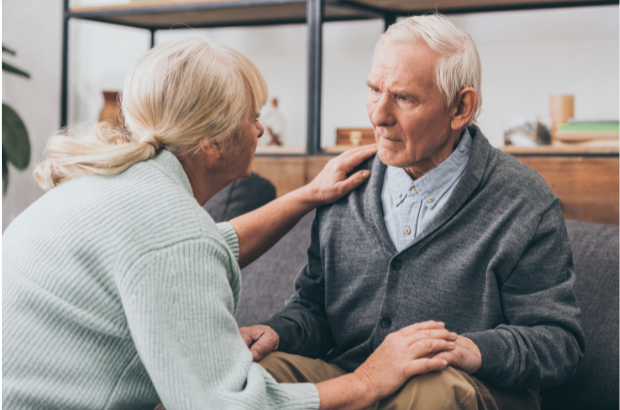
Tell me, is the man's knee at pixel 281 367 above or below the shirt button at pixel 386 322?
below

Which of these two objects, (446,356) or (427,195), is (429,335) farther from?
(427,195)

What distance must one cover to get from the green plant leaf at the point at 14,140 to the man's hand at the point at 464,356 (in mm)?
2375

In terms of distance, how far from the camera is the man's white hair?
125 centimetres

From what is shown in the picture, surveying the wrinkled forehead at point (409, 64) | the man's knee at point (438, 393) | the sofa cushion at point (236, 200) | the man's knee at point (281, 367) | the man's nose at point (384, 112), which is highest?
the wrinkled forehead at point (409, 64)

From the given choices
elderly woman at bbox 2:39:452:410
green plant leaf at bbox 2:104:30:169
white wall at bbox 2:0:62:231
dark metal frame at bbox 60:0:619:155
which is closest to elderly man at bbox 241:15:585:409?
elderly woman at bbox 2:39:452:410

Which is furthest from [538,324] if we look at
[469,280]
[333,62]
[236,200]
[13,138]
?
[13,138]

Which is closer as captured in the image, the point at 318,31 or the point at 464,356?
the point at 464,356

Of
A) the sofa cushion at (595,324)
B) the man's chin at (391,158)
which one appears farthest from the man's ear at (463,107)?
the sofa cushion at (595,324)

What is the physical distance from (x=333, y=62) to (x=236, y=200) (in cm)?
115

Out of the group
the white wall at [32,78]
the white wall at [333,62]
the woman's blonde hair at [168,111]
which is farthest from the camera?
the white wall at [32,78]

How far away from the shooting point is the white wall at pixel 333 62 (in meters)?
2.35

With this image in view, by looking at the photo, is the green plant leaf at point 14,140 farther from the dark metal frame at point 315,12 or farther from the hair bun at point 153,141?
the hair bun at point 153,141

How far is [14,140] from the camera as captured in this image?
110 inches

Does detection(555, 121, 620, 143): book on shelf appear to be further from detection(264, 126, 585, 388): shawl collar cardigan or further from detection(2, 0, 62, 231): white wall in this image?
detection(2, 0, 62, 231): white wall
